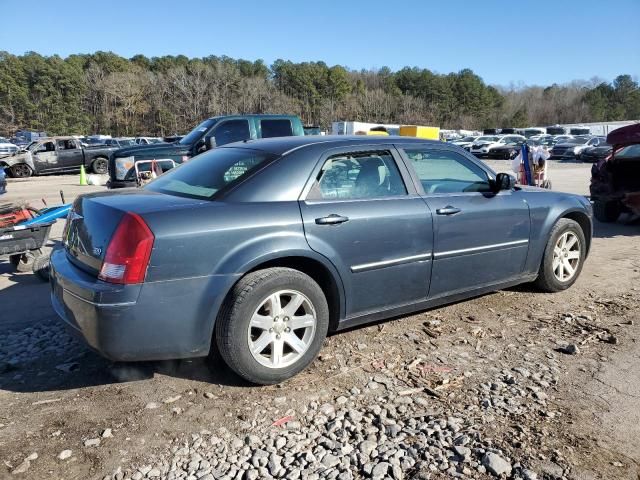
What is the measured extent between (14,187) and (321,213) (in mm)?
18347

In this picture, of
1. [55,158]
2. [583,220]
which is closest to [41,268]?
[583,220]

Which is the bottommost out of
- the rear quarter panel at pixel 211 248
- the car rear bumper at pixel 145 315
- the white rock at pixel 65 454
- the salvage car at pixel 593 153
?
the salvage car at pixel 593 153

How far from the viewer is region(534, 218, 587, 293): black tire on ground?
15.9 feet

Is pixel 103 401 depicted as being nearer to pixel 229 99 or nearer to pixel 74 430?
pixel 74 430

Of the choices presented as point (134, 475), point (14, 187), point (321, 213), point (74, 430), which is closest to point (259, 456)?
point (134, 475)

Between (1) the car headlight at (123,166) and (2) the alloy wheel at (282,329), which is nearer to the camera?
(2) the alloy wheel at (282,329)

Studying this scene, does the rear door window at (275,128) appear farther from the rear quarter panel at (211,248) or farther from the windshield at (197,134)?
the rear quarter panel at (211,248)

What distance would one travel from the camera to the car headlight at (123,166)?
997 cm

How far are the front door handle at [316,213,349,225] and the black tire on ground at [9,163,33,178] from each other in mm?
22204

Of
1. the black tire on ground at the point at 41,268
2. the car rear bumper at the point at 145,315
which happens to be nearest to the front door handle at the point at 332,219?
the car rear bumper at the point at 145,315

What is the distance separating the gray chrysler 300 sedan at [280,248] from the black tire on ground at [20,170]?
829 inches

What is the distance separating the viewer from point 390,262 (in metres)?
3.66

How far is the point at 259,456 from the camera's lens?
Answer: 257 centimetres

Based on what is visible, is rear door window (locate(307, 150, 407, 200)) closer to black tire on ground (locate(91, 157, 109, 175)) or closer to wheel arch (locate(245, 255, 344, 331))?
wheel arch (locate(245, 255, 344, 331))
